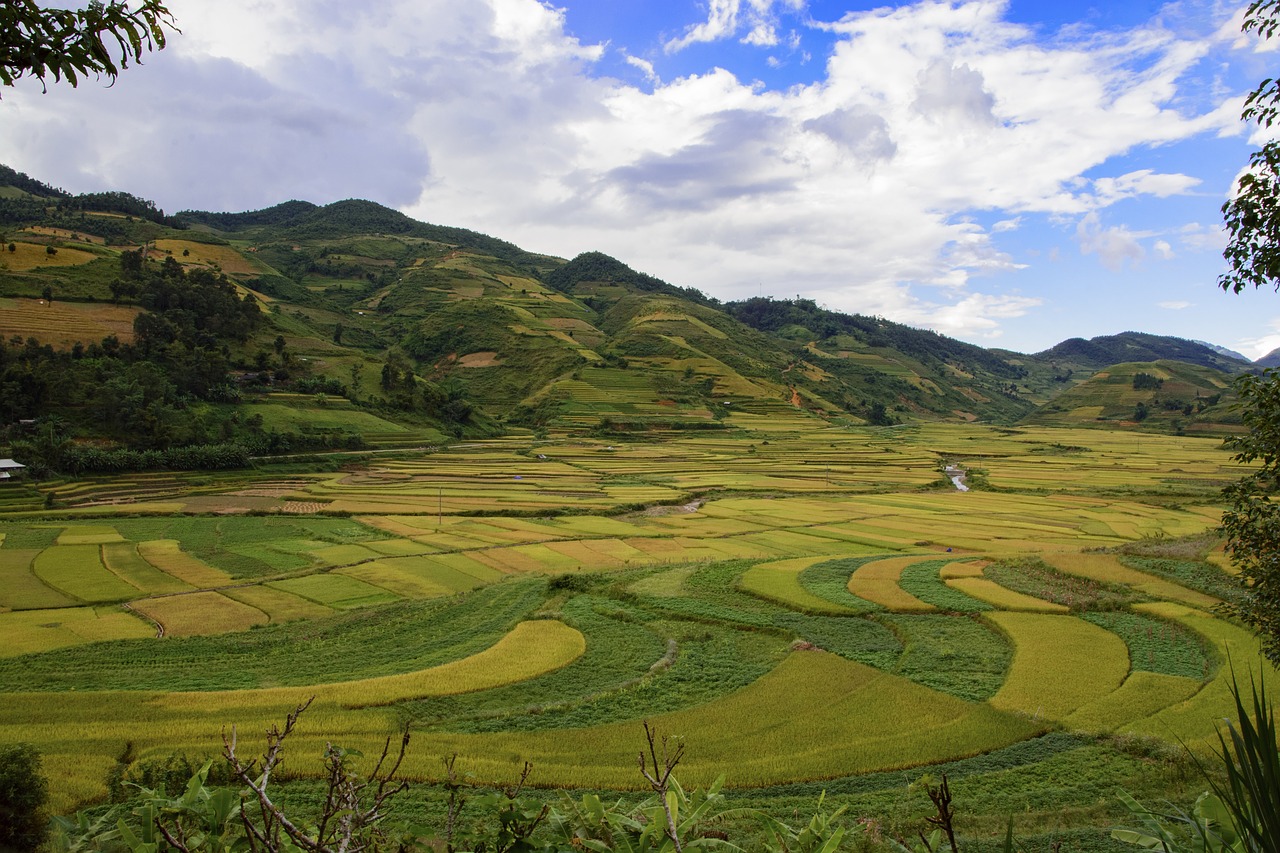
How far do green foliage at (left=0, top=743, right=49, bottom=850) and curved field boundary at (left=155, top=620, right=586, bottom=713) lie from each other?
5856mm

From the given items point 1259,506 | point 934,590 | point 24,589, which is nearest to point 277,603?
point 24,589

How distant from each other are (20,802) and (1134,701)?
67.4 ft

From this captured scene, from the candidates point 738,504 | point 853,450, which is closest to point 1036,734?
point 738,504

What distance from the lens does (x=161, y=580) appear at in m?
28.9

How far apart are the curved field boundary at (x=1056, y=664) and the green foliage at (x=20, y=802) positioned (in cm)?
1744

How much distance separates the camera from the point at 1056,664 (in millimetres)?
18750

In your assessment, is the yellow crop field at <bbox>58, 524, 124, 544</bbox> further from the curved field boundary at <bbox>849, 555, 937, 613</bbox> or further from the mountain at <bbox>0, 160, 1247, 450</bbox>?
the curved field boundary at <bbox>849, 555, 937, 613</bbox>

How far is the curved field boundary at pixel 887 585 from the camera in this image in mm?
24578

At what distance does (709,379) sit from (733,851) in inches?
4800

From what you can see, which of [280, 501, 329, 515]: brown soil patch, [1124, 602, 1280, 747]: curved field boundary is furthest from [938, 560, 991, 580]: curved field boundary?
[280, 501, 329, 515]: brown soil patch

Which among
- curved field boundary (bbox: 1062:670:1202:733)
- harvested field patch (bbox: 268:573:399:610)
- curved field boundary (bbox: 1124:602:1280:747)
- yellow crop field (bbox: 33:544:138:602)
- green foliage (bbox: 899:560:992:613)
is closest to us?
curved field boundary (bbox: 1124:602:1280:747)

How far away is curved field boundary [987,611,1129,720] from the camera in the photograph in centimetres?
1634

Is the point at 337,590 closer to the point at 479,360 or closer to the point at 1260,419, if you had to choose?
the point at 1260,419

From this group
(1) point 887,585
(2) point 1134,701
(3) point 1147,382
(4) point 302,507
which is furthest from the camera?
(3) point 1147,382
